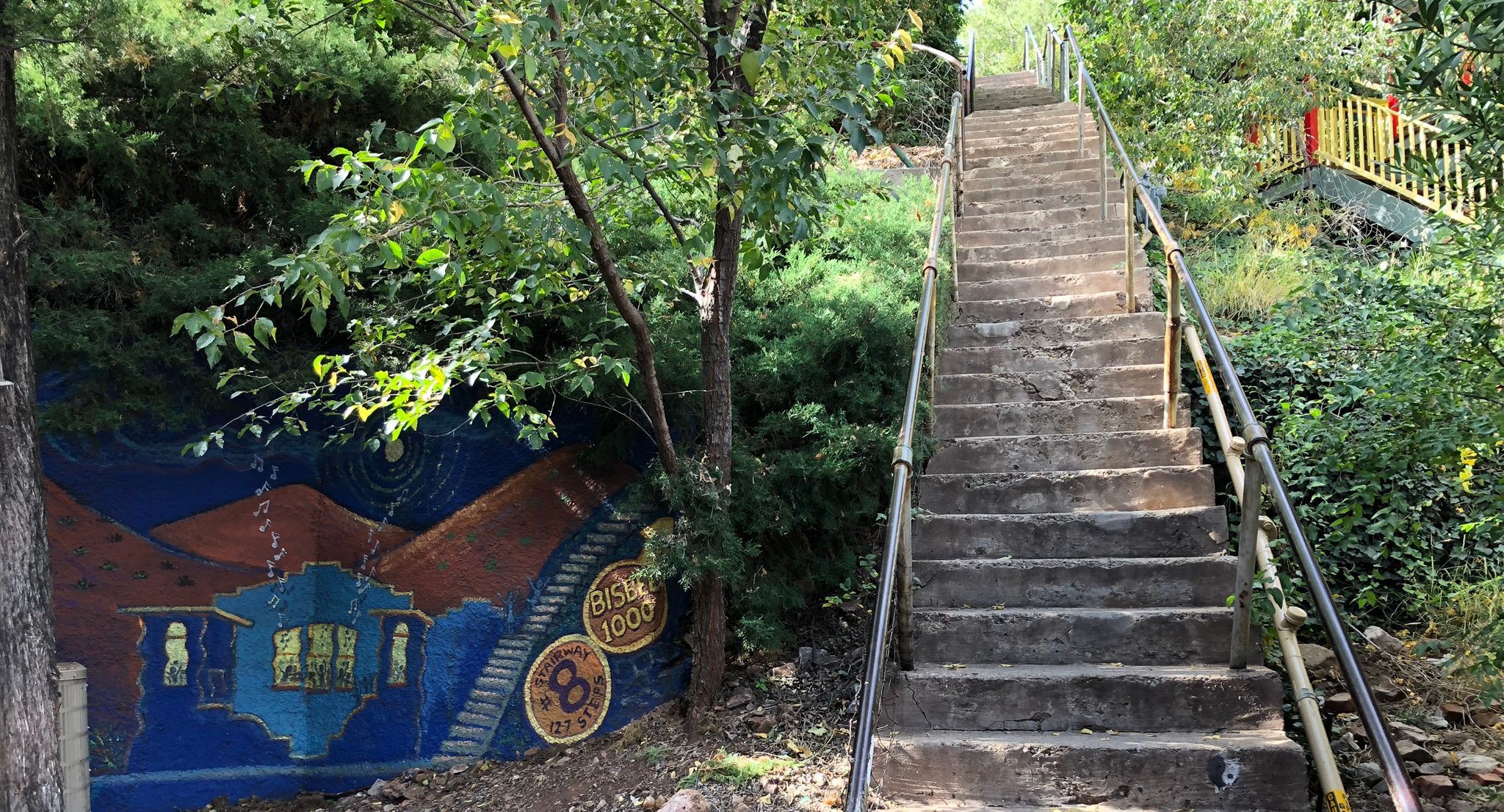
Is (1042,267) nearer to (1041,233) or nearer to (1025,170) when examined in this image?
(1041,233)

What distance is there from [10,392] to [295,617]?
2168 mm

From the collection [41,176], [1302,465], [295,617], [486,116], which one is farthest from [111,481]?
[1302,465]

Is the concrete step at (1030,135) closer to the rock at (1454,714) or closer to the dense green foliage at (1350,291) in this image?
the dense green foliage at (1350,291)

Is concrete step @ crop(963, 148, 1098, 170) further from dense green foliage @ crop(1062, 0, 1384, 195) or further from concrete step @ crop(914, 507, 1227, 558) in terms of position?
concrete step @ crop(914, 507, 1227, 558)

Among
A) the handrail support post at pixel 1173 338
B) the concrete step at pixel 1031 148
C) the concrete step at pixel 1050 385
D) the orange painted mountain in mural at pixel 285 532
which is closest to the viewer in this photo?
the handrail support post at pixel 1173 338

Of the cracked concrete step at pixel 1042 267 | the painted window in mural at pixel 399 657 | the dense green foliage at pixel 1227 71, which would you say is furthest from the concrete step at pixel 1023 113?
the painted window in mural at pixel 399 657

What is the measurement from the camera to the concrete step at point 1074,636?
3713 mm

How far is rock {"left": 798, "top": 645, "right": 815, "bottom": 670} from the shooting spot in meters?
5.52

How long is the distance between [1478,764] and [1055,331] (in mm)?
2951

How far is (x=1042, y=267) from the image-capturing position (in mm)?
6656

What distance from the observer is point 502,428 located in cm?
635

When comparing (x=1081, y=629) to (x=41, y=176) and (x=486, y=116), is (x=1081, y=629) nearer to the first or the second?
(x=486, y=116)

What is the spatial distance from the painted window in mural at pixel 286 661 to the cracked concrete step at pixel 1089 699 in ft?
13.5

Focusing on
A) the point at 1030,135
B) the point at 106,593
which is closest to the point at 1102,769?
the point at 106,593
